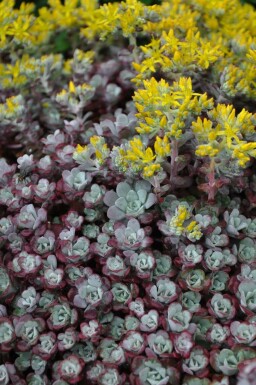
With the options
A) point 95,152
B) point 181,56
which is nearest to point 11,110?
point 95,152

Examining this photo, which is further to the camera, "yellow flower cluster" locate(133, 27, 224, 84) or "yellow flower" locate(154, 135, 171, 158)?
"yellow flower cluster" locate(133, 27, 224, 84)

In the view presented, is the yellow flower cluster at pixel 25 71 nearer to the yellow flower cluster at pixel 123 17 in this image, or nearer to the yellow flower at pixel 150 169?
the yellow flower cluster at pixel 123 17

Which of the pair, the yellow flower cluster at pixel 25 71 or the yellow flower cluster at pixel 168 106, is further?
the yellow flower cluster at pixel 25 71

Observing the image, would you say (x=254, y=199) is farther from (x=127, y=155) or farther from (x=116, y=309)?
(x=116, y=309)

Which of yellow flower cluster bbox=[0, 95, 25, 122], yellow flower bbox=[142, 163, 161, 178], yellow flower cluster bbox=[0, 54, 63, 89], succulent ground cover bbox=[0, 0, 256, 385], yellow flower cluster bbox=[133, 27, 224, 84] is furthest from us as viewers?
yellow flower cluster bbox=[0, 54, 63, 89]

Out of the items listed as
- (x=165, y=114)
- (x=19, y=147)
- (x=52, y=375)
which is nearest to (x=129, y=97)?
(x=19, y=147)

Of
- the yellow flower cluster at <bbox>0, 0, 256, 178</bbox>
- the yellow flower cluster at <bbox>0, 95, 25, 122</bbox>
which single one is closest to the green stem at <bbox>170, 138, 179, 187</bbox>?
the yellow flower cluster at <bbox>0, 0, 256, 178</bbox>

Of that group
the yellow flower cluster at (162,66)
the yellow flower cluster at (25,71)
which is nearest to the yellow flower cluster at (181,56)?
the yellow flower cluster at (162,66)

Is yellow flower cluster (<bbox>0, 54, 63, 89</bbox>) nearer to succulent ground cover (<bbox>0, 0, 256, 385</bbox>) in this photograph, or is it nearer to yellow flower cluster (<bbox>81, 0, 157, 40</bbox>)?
succulent ground cover (<bbox>0, 0, 256, 385</bbox>)

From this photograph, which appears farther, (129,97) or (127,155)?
(129,97)
